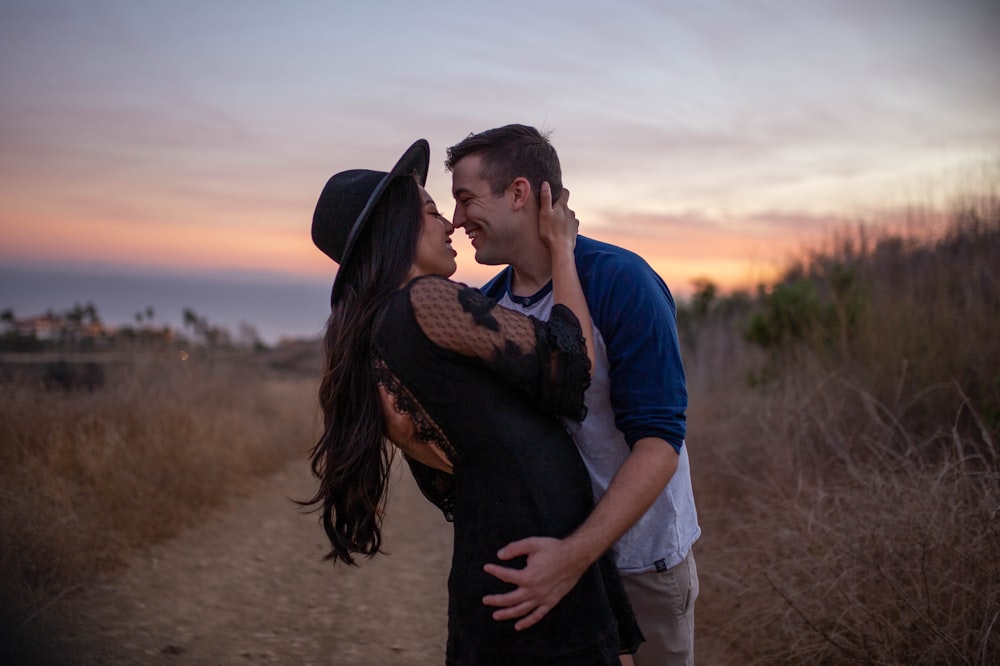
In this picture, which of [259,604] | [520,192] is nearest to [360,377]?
[520,192]

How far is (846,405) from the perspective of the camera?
6.41m

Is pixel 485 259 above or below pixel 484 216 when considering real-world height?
below

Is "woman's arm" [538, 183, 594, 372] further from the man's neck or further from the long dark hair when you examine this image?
the long dark hair

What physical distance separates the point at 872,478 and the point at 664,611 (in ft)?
8.01

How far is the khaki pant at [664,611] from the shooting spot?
2436 millimetres

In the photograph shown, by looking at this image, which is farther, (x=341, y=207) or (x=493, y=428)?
(x=341, y=207)

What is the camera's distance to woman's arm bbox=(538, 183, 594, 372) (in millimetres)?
2225

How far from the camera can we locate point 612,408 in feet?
7.70

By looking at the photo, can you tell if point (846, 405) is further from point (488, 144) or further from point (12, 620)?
point (12, 620)

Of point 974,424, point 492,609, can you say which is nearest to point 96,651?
point 492,609

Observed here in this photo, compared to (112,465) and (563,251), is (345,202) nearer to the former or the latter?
(563,251)

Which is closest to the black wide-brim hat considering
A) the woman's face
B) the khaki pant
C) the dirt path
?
the woman's face

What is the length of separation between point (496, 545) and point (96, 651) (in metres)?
3.47

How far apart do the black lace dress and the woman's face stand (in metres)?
0.31
